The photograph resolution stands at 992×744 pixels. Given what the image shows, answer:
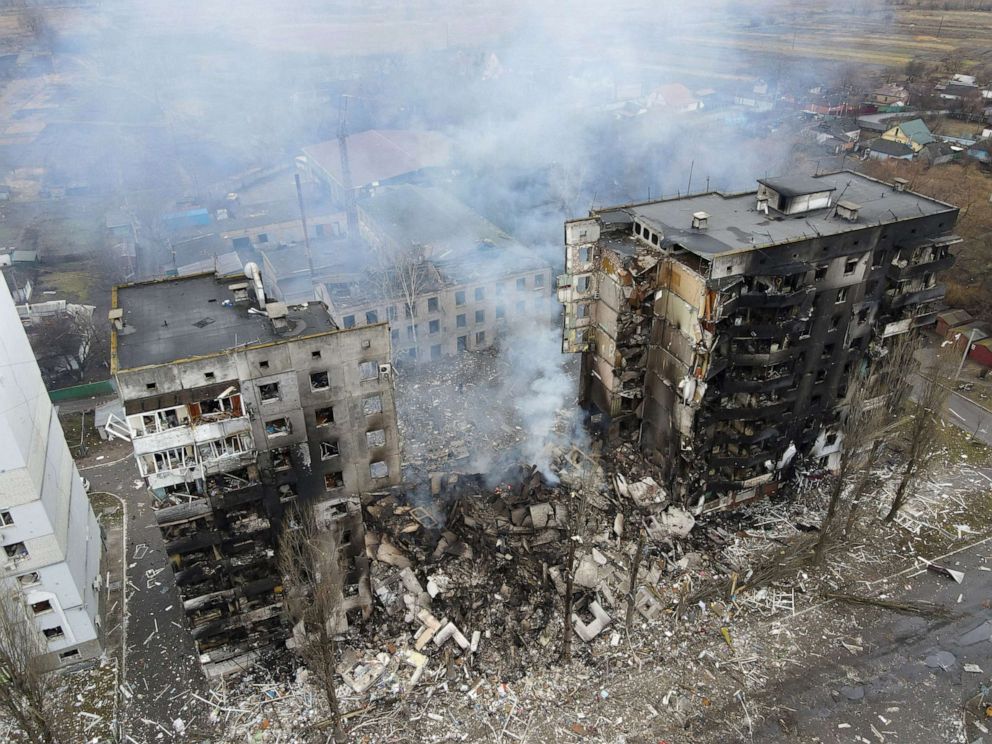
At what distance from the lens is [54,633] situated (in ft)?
98.2

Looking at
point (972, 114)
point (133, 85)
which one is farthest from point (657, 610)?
point (133, 85)

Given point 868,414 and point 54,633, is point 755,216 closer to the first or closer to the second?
point 868,414

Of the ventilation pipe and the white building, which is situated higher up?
the ventilation pipe

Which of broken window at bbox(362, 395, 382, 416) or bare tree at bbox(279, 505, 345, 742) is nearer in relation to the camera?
bare tree at bbox(279, 505, 345, 742)

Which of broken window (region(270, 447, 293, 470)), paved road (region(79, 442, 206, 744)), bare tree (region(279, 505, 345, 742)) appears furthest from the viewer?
paved road (region(79, 442, 206, 744))

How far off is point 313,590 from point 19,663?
1052 cm

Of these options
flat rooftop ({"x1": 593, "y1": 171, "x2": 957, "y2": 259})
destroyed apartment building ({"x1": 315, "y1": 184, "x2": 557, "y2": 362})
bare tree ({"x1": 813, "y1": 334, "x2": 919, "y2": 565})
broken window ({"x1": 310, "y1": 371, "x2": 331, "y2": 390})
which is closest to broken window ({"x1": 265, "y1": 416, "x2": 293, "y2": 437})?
broken window ({"x1": 310, "y1": 371, "x2": 331, "y2": 390})

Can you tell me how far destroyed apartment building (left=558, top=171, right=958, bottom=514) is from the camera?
1268 inches

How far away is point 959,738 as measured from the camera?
27.4m

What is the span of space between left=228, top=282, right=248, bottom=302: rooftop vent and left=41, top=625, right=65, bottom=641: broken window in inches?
633

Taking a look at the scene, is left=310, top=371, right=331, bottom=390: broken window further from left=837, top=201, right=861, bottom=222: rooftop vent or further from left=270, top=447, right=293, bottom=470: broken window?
left=837, top=201, right=861, bottom=222: rooftop vent

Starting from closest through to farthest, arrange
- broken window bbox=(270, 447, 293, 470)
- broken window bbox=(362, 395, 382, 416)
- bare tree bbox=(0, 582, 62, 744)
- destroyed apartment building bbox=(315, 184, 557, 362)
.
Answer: bare tree bbox=(0, 582, 62, 744) < broken window bbox=(270, 447, 293, 470) < broken window bbox=(362, 395, 382, 416) < destroyed apartment building bbox=(315, 184, 557, 362)

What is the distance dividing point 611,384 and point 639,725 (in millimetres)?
17076

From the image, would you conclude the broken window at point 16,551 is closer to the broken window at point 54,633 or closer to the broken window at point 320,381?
the broken window at point 54,633
